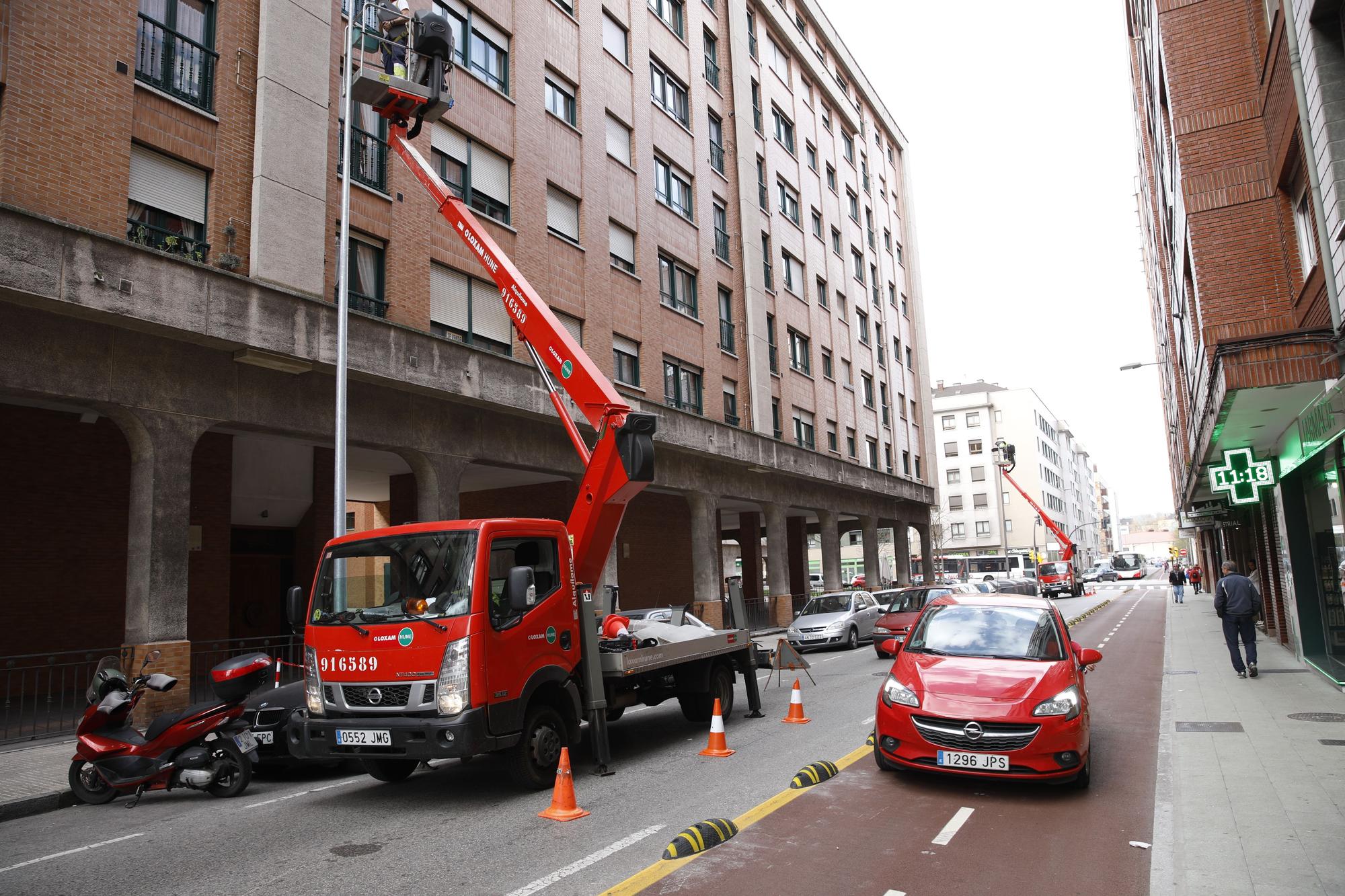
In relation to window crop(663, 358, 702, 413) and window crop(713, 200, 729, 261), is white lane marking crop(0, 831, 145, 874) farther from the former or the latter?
window crop(713, 200, 729, 261)

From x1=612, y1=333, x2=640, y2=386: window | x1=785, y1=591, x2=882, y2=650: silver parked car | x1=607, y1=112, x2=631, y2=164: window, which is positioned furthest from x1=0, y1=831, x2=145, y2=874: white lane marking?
x1=607, y1=112, x2=631, y2=164: window

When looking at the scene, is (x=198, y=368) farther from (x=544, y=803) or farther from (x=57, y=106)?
(x=544, y=803)

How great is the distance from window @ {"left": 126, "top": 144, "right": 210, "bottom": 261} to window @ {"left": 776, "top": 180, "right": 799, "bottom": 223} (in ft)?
82.5

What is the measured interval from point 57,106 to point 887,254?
41.3m

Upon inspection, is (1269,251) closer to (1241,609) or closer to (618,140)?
(1241,609)

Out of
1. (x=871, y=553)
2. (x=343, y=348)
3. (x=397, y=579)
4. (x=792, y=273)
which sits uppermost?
(x=792, y=273)

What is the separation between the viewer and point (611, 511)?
419 inches

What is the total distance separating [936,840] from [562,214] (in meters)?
18.6

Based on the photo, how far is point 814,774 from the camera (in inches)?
309

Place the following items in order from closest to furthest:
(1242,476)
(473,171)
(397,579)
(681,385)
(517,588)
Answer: (517,588), (397,579), (1242,476), (473,171), (681,385)

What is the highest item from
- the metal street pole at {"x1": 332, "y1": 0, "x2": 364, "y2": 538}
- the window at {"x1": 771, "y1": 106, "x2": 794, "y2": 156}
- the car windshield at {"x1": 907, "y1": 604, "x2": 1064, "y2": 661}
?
the window at {"x1": 771, "y1": 106, "x2": 794, "y2": 156}

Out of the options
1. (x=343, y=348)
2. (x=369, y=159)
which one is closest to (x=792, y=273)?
(x=369, y=159)

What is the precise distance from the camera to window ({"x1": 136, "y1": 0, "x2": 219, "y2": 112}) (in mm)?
13422

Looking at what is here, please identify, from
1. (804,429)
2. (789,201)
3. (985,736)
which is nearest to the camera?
(985,736)
